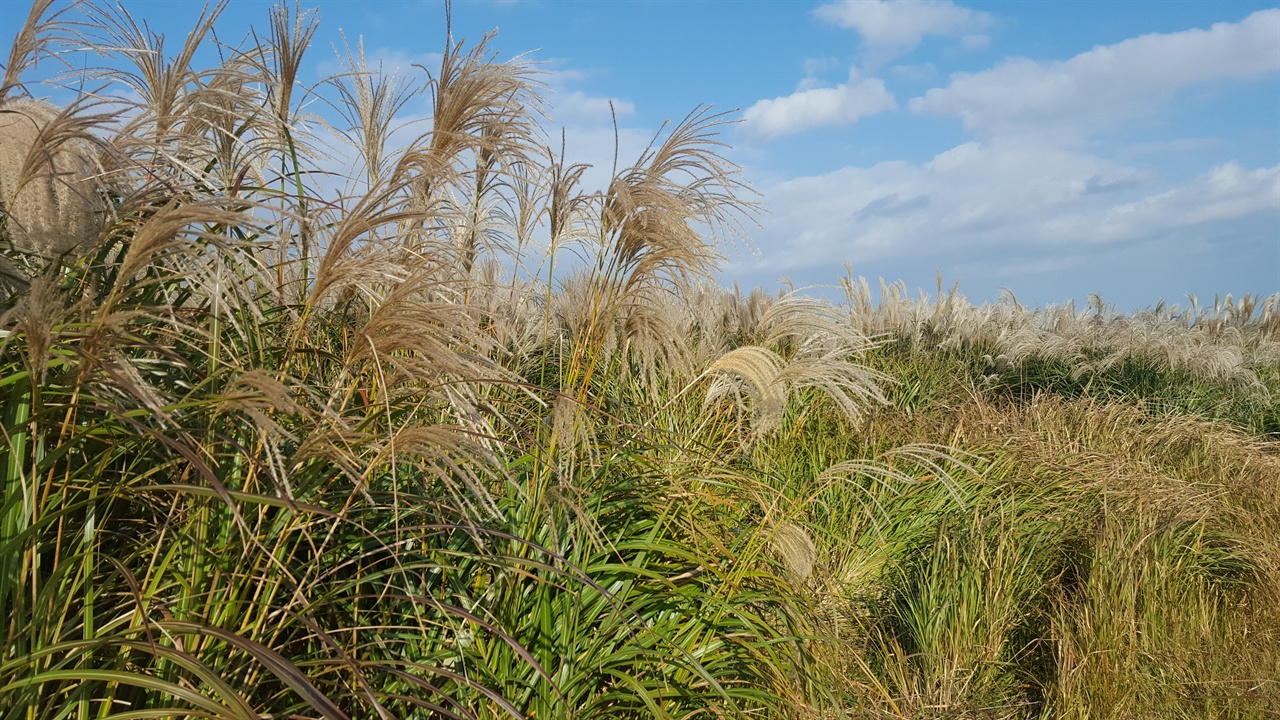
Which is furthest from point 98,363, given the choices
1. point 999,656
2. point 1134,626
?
point 1134,626

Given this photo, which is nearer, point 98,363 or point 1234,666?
point 98,363

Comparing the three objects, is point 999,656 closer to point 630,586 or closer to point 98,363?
point 630,586

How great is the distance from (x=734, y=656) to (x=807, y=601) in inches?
18.3

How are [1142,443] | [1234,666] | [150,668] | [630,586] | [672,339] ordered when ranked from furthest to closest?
[1142,443] < [1234,666] < [672,339] < [630,586] < [150,668]

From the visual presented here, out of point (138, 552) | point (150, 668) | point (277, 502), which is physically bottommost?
point (150, 668)

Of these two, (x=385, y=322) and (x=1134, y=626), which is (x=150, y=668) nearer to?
(x=385, y=322)

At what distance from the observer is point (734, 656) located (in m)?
3.01

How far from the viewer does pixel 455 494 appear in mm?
1942

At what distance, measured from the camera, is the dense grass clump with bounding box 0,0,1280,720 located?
1.88 m

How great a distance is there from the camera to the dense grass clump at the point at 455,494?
1.88 m

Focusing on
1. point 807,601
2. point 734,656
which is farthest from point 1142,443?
point 734,656

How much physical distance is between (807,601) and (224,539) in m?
2.12

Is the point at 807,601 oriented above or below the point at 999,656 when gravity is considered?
above

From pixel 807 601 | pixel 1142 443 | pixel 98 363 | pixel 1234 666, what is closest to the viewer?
pixel 98 363
